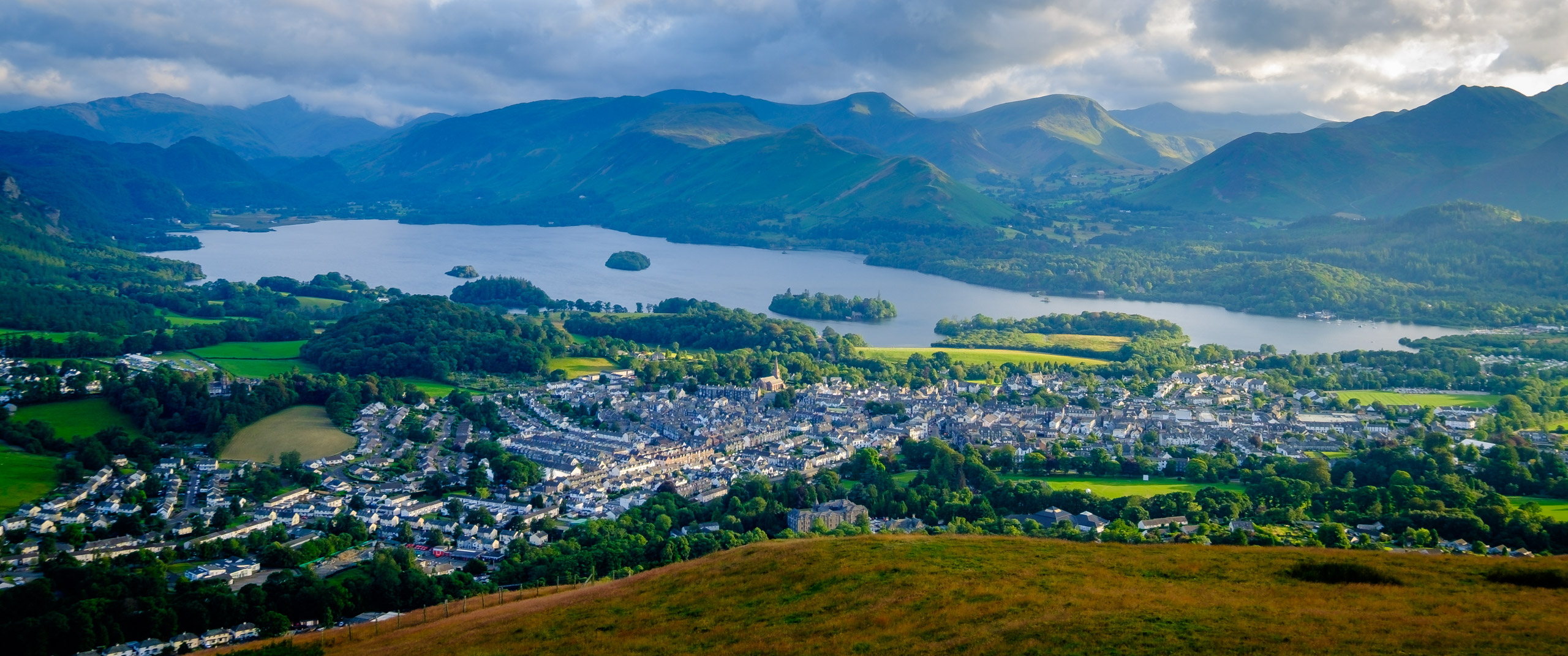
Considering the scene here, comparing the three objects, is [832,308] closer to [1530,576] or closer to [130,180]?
[1530,576]

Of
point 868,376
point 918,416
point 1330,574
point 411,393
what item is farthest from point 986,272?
point 1330,574

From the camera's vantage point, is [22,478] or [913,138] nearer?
[22,478]

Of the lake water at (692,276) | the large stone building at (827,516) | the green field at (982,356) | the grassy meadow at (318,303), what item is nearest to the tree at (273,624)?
the large stone building at (827,516)

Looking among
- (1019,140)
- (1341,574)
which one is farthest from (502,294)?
(1019,140)

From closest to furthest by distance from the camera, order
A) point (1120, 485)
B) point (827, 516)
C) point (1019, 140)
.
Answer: point (827, 516) → point (1120, 485) → point (1019, 140)

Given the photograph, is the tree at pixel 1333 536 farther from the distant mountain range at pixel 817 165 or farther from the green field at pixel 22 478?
the distant mountain range at pixel 817 165

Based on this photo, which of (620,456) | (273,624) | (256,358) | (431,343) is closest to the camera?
(273,624)

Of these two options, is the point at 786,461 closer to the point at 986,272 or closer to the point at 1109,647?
the point at 1109,647
